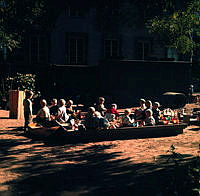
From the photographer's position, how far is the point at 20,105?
16.7 meters

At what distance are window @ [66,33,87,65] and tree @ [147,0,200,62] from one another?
5780 millimetres

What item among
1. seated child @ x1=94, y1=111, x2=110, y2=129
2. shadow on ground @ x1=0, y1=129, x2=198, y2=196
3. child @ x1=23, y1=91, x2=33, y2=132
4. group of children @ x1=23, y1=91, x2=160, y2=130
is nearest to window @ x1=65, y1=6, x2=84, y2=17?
group of children @ x1=23, y1=91, x2=160, y2=130

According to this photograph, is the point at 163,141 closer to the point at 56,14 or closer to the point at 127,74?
the point at 127,74

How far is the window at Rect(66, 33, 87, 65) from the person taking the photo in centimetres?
2784

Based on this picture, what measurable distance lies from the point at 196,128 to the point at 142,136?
3802mm

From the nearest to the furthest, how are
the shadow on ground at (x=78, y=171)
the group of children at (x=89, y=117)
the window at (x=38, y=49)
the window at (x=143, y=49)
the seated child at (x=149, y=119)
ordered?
the shadow on ground at (x=78, y=171), the group of children at (x=89, y=117), the seated child at (x=149, y=119), the window at (x=38, y=49), the window at (x=143, y=49)

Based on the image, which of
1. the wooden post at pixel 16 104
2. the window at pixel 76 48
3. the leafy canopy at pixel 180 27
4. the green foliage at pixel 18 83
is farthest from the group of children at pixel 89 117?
the window at pixel 76 48

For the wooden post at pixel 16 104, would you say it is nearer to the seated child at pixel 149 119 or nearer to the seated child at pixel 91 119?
the seated child at pixel 91 119

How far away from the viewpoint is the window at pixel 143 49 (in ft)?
99.1

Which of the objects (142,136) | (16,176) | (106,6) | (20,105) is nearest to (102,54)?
(106,6)

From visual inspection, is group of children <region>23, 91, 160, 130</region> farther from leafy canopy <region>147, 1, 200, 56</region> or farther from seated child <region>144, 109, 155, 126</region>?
leafy canopy <region>147, 1, 200, 56</region>

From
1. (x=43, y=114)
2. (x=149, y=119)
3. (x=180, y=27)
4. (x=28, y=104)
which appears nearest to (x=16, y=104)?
(x=28, y=104)

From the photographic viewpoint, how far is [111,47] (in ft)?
96.5

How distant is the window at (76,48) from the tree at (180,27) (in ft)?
19.0
